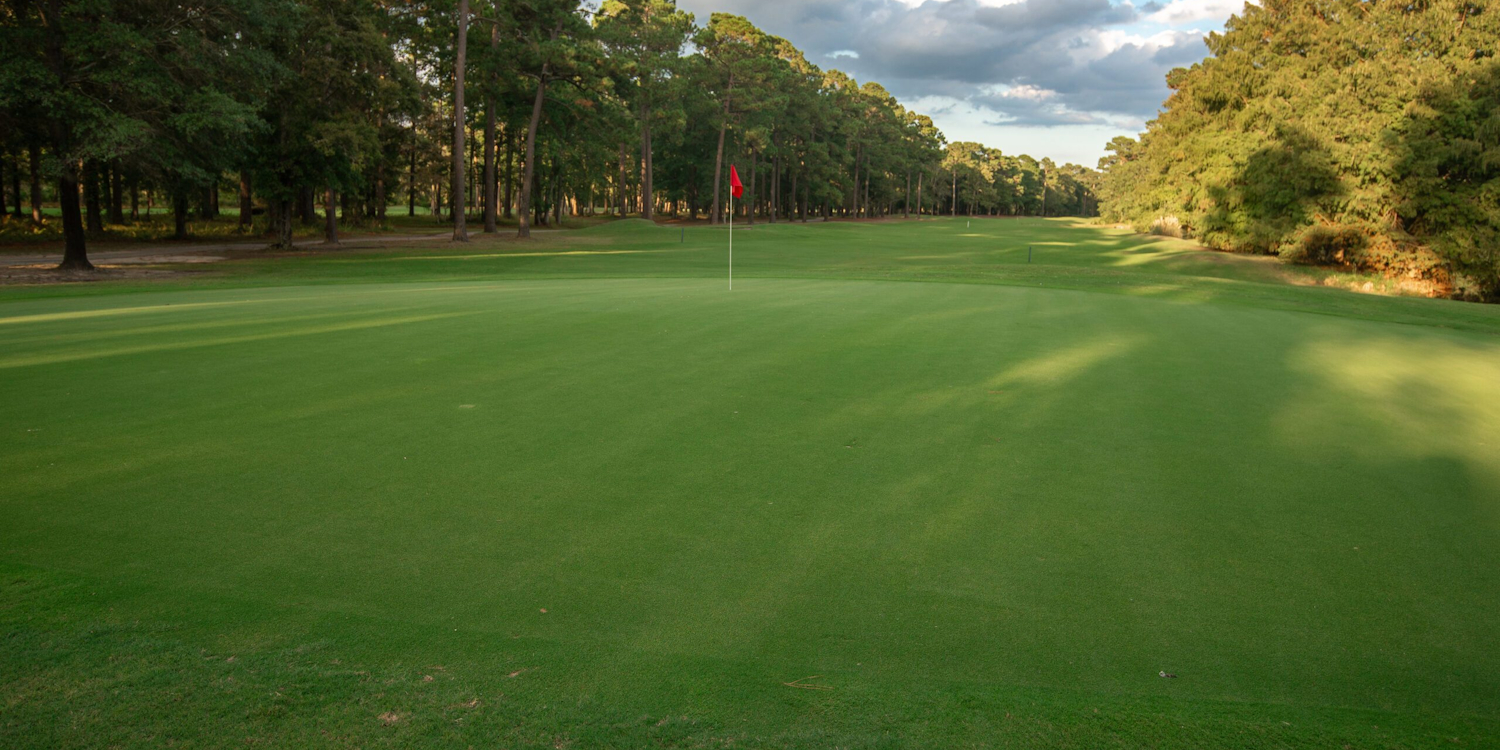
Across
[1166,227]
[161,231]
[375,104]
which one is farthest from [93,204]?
[1166,227]

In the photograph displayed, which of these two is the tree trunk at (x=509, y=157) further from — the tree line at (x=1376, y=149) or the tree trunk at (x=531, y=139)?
the tree line at (x=1376, y=149)

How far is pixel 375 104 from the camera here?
29984mm

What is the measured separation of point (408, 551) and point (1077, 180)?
188321mm

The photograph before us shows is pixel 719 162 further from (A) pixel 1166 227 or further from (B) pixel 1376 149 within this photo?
(B) pixel 1376 149

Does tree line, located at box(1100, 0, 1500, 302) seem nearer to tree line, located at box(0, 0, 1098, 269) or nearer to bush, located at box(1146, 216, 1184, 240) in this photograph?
bush, located at box(1146, 216, 1184, 240)

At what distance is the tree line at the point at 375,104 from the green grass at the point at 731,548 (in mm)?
15322

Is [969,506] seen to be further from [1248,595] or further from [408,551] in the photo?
[408,551]

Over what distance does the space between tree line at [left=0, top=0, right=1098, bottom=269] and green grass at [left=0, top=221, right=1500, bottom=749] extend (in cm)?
1532

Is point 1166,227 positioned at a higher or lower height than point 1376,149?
lower

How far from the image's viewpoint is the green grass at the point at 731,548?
269 centimetres

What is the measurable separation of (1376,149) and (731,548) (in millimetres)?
33994

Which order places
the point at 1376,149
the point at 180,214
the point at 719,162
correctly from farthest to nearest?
the point at 719,162 → the point at 180,214 → the point at 1376,149

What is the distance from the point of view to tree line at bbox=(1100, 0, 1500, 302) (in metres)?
26.6

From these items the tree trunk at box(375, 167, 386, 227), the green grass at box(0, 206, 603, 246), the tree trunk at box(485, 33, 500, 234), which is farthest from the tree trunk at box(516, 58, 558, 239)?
the tree trunk at box(375, 167, 386, 227)
